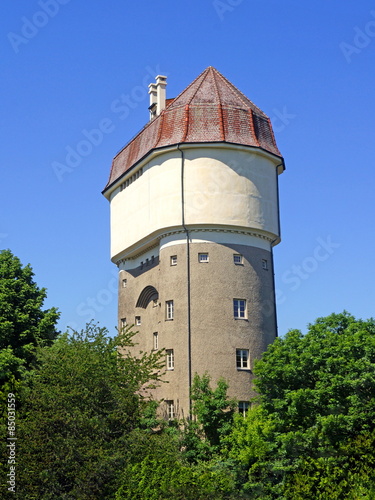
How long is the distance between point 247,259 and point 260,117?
10356mm

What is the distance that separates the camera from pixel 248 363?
4456 cm

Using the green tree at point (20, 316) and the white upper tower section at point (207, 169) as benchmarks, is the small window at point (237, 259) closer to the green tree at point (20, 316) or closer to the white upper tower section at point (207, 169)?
the white upper tower section at point (207, 169)

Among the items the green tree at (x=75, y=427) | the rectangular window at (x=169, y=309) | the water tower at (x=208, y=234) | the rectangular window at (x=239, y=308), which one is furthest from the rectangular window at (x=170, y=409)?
the green tree at (x=75, y=427)

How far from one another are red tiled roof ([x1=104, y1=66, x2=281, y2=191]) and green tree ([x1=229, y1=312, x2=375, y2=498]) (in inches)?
586

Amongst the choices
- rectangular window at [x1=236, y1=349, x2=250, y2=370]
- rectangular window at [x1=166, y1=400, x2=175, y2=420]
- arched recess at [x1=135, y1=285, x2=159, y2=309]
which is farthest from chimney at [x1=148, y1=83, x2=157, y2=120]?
rectangular window at [x1=166, y1=400, x2=175, y2=420]

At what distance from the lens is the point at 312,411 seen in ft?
118

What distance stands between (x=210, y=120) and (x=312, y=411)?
2069cm

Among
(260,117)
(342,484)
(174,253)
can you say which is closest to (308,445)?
(342,484)

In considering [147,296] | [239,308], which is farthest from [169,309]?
[147,296]

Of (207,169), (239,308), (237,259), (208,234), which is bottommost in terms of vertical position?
(239,308)

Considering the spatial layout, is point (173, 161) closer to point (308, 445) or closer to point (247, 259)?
point (247, 259)

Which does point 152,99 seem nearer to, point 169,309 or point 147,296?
point 147,296

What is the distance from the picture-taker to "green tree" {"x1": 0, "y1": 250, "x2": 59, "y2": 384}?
1706 inches

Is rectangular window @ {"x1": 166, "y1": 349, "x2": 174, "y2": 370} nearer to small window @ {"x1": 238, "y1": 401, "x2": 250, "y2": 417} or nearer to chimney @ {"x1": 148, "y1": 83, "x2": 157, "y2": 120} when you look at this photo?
small window @ {"x1": 238, "y1": 401, "x2": 250, "y2": 417}
